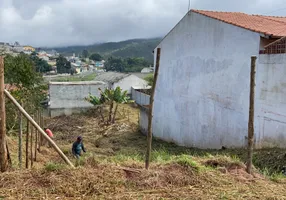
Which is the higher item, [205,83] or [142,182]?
[205,83]

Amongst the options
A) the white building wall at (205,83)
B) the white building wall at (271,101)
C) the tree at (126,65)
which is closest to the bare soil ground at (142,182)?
the white building wall at (271,101)

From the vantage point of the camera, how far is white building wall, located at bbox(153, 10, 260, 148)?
489 inches

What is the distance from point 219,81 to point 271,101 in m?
3.21

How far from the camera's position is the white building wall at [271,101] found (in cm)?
1034

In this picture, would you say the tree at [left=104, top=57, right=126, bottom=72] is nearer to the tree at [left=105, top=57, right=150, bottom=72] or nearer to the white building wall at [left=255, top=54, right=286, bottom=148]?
the tree at [left=105, top=57, right=150, bottom=72]

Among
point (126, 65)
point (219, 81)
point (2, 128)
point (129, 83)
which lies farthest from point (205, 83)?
point (126, 65)

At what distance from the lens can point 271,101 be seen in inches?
423

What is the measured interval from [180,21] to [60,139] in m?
9.93

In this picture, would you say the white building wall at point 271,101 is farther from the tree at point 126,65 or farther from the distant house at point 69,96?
the tree at point 126,65

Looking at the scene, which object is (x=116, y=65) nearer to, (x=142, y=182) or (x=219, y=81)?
(x=219, y=81)

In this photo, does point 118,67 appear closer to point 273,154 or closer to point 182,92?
point 182,92

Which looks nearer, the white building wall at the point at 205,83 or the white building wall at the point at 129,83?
the white building wall at the point at 205,83

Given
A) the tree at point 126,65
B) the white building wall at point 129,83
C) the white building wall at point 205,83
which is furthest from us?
the tree at point 126,65

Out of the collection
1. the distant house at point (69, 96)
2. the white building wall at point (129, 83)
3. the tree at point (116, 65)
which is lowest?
the distant house at point (69, 96)
